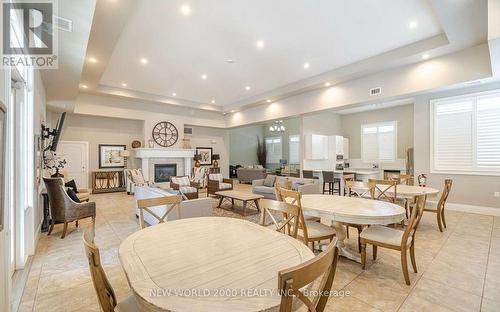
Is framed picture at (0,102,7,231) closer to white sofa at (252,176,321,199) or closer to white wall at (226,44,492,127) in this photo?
white sofa at (252,176,321,199)

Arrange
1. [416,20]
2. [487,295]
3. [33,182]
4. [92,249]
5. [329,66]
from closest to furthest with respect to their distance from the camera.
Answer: [92,249], [487,295], [33,182], [416,20], [329,66]

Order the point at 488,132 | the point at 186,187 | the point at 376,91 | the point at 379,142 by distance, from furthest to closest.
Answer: the point at 379,142
the point at 186,187
the point at 376,91
the point at 488,132

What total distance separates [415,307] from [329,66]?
5.41 metres

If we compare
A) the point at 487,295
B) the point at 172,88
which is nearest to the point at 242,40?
the point at 172,88

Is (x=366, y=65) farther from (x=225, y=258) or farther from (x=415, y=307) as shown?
(x=225, y=258)

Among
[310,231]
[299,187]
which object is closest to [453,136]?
[299,187]

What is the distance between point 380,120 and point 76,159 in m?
11.9

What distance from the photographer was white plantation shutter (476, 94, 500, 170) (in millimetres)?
4980

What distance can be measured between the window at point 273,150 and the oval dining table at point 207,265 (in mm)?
12598

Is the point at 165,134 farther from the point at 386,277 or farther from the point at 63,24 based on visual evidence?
the point at 386,277

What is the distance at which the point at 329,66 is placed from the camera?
5.94m

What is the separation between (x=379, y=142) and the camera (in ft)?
31.6

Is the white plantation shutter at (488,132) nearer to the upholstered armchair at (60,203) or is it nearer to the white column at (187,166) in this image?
the upholstered armchair at (60,203)

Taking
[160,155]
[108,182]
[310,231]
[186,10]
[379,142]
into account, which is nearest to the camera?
[310,231]
